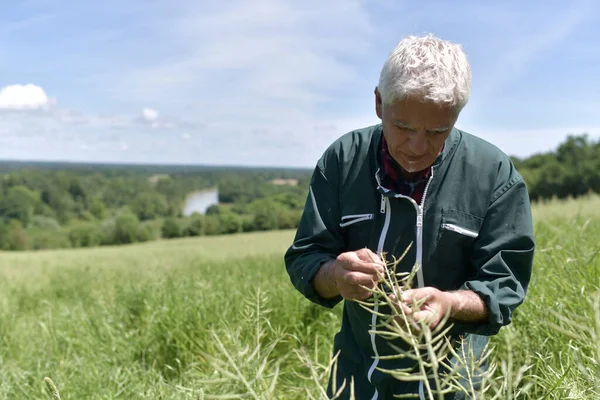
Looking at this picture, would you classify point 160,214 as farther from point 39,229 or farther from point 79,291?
point 79,291

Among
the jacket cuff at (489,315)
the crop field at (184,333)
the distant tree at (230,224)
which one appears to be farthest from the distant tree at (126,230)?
the jacket cuff at (489,315)

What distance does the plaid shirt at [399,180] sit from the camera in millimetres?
2277

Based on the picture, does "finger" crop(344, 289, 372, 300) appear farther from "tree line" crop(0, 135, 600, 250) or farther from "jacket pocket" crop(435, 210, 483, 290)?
"tree line" crop(0, 135, 600, 250)

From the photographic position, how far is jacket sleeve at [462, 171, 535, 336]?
6.66 feet

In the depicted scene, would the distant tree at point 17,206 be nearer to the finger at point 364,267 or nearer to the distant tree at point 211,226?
the distant tree at point 211,226

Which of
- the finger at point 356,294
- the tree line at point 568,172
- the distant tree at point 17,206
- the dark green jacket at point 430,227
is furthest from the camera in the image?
the distant tree at point 17,206

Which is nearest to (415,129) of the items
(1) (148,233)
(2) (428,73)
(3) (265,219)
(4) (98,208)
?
(2) (428,73)

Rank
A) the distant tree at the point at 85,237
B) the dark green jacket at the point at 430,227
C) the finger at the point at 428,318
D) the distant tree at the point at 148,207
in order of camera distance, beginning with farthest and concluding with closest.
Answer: the distant tree at the point at 148,207
the distant tree at the point at 85,237
the dark green jacket at the point at 430,227
the finger at the point at 428,318

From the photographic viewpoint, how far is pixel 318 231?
234 cm

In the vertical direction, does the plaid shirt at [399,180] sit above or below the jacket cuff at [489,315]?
above

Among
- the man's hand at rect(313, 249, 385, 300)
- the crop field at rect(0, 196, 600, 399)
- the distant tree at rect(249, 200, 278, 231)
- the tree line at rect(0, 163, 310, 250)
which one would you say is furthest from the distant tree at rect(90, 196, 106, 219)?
the man's hand at rect(313, 249, 385, 300)

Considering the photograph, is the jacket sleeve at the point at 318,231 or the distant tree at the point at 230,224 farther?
the distant tree at the point at 230,224

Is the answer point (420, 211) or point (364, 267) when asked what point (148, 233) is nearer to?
point (420, 211)

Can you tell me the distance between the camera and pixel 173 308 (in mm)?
4309
